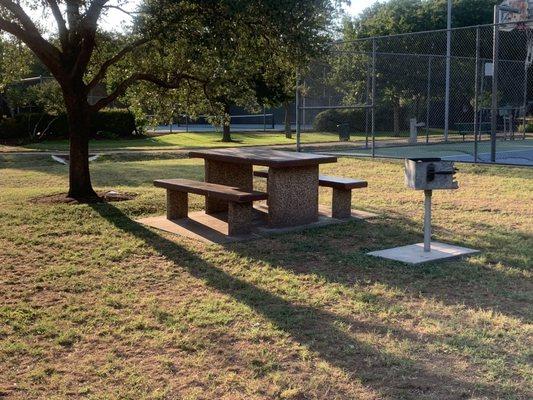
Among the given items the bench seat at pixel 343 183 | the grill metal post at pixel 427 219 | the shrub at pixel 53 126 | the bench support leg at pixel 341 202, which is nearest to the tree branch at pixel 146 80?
the bench seat at pixel 343 183

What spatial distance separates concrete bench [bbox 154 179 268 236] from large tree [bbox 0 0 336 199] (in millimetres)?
1763

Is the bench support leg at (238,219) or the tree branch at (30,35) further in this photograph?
the tree branch at (30,35)

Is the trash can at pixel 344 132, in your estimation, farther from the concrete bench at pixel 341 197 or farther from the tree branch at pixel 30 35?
the concrete bench at pixel 341 197

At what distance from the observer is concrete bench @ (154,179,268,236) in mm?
7127

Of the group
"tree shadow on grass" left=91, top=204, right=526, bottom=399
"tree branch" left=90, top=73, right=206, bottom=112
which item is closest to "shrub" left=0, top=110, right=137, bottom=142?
"tree branch" left=90, top=73, right=206, bottom=112

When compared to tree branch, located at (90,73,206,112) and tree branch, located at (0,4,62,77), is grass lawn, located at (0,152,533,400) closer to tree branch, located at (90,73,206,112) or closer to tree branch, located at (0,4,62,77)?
tree branch, located at (90,73,206,112)

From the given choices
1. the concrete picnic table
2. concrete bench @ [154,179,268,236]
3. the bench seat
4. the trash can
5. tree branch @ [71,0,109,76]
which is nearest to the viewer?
concrete bench @ [154,179,268,236]

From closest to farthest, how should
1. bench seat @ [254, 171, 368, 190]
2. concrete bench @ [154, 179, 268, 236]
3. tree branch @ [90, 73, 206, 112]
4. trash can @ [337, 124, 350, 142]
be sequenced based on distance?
concrete bench @ [154, 179, 268, 236] → bench seat @ [254, 171, 368, 190] → tree branch @ [90, 73, 206, 112] → trash can @ [337, 124, 350, 142]

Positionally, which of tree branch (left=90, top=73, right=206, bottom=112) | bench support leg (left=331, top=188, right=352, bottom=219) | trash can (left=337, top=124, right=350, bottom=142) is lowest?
bench support leg (left=331, top=188, right=352, bottom=219)

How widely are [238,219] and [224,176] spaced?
5.12 ft

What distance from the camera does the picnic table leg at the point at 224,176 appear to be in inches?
348

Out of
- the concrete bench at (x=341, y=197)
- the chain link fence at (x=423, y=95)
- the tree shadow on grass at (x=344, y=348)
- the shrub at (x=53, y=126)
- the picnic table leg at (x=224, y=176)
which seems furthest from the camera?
the shrub at (x=53, y=126)

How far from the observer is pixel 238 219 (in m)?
7.46

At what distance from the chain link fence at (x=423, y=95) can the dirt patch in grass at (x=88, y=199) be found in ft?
21.4
